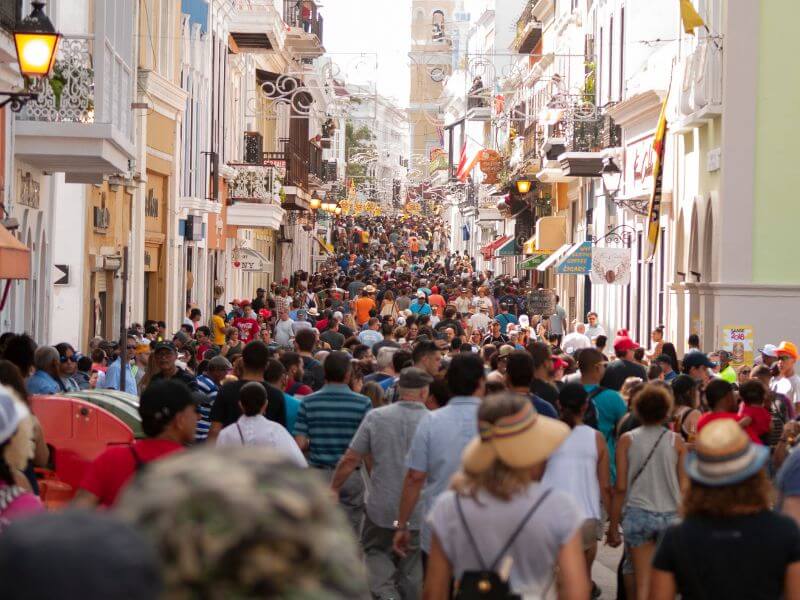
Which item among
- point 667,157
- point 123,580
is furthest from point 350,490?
point 667,157

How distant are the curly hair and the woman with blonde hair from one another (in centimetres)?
41

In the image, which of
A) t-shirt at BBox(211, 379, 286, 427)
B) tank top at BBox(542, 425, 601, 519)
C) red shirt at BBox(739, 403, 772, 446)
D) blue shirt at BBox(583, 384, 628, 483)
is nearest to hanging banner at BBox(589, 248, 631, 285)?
red shirt at BBox(739, 403, 772, 446)

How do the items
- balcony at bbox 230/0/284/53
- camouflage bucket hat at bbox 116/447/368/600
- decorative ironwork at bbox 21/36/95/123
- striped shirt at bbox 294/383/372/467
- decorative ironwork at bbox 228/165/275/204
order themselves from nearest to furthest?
1. camouflage bucket hat at bbox 116/447/368/600
2. striped shirt at bbox 294/383/372/467
3. decorative ironwork at bbox 21/36/95/123
4. decorative ironwork at bbox 228/165/275/204
5. balcony at bbox 230/0/284/53

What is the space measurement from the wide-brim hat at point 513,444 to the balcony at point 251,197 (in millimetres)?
36900

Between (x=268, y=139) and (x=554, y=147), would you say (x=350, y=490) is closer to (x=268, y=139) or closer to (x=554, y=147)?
(x=554, y=147)

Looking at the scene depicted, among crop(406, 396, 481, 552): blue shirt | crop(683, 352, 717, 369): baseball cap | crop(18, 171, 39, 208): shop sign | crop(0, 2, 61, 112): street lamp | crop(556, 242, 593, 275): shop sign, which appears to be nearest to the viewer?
crop(406, 396, 481, 552): blue shirt

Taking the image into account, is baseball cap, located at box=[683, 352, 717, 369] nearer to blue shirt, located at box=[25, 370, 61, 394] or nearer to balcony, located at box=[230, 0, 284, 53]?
blue shirt, located at box=[25, 370, 61, 394]

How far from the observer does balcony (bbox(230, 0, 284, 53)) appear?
42938 millimetres

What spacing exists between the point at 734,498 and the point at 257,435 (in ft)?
14.6

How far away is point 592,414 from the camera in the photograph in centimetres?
1113

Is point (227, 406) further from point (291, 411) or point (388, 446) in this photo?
point (388, 446)

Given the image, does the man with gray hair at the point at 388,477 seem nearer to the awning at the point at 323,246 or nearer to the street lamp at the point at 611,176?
the street lamp at the point at 611,176

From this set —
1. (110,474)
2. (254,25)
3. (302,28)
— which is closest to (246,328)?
(254,25)

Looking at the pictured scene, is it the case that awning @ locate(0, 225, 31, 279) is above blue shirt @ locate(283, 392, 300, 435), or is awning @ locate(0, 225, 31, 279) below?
above
